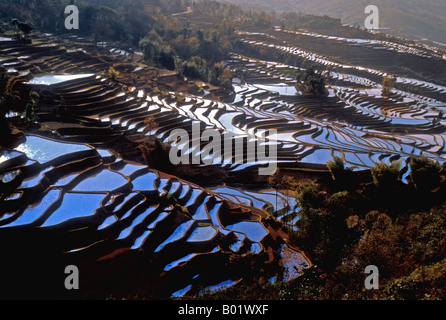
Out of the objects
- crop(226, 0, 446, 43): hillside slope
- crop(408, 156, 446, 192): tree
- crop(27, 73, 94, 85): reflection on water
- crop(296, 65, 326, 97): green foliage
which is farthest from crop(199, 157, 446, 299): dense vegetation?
crop(226, 0, 446, 43): hillside slope

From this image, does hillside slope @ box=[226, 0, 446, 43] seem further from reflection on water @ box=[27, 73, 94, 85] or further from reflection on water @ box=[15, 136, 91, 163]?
reflection on water @ box=[15, 136, 91, 163]

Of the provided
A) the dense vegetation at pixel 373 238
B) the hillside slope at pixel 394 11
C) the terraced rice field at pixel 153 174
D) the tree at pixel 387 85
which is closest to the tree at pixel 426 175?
the dense vegetation at pixel 373 238

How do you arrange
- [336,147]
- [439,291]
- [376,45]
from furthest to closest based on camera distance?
[376,45] → [336,147] → [439,291]

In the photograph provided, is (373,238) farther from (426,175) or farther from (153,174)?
(153,174)

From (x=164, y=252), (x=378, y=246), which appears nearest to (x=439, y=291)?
(x=378, y=246)

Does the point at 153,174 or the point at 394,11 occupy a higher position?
the point at 394,11

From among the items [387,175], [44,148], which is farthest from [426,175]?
[44,148]

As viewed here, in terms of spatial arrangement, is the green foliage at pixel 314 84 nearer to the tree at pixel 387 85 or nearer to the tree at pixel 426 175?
the tree at pixel 387 85
